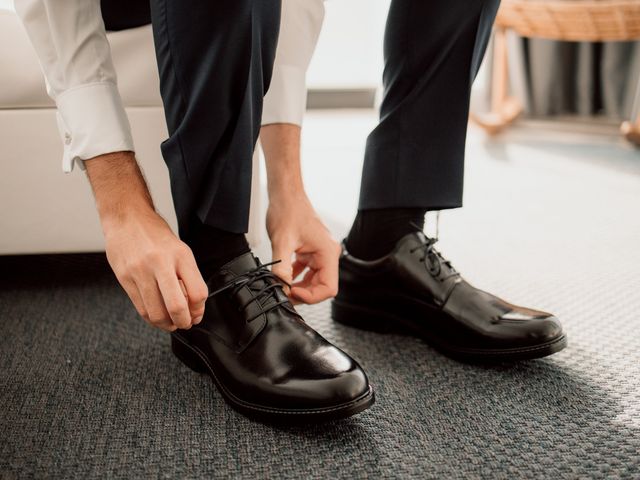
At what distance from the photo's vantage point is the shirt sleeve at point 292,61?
66 centimetres

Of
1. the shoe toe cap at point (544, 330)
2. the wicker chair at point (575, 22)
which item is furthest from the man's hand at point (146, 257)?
the wicker chair at point (575, 22)

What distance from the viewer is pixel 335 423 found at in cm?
52

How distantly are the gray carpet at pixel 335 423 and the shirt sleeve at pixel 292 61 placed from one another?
10.9 inches

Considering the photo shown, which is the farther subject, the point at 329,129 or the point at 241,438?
the point at 329,129

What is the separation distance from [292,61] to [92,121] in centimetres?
26

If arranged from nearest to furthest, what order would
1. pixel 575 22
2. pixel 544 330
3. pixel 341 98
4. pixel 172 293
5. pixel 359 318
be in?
pixel 172 293 < pixel 544 330 < pixel 359 318 < pixel 575 22 < pixel 341 98

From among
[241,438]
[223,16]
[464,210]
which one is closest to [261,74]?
[223,16]

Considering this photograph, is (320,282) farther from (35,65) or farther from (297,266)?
(35,65)

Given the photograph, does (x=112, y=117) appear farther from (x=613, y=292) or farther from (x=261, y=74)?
(x=613, y=292)

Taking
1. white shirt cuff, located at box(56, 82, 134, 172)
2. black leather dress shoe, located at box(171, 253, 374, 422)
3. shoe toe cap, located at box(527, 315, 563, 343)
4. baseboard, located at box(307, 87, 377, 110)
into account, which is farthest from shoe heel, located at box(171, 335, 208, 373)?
baseboard, located at box(307, 87, 377, 110)

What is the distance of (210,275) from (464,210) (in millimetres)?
775

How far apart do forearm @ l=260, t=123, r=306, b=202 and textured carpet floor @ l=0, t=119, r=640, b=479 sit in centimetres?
19

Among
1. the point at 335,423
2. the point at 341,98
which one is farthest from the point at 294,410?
the point at 341,98

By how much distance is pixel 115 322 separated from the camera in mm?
728
